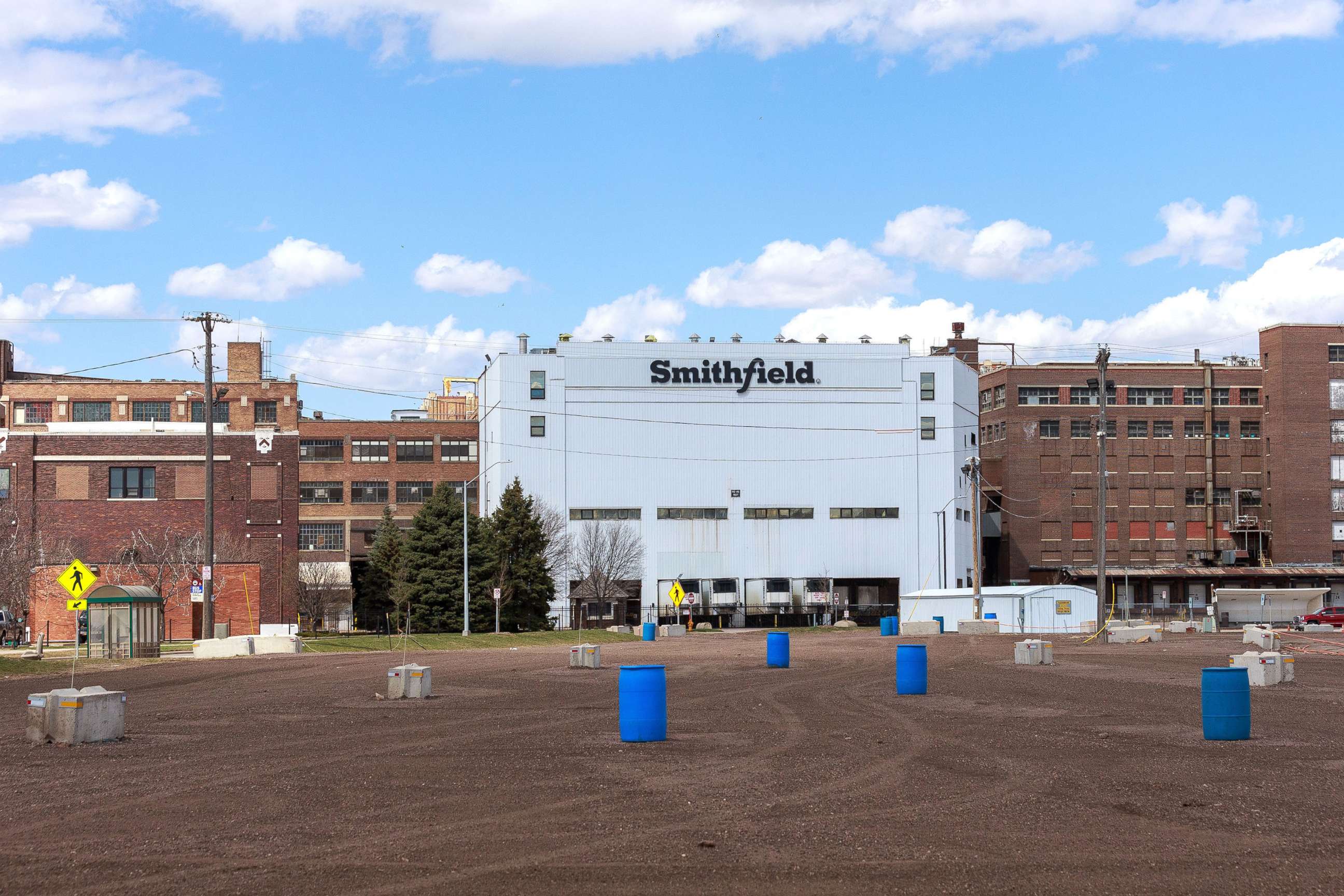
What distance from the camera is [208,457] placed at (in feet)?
177

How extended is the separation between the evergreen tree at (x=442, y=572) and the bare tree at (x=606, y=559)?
12.5 meters

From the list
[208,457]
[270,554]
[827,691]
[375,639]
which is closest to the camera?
[827,691]

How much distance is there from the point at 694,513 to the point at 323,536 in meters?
27.5

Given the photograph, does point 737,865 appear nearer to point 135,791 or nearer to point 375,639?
point 135,791

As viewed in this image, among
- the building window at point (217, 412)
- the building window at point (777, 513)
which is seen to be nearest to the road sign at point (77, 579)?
the building window at point (217, 412)

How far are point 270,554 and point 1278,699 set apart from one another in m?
61.8

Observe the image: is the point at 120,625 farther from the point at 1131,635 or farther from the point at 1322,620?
the point at 1322,620

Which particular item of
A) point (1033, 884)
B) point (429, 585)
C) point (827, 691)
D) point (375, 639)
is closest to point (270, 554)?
A: point (429, 585)

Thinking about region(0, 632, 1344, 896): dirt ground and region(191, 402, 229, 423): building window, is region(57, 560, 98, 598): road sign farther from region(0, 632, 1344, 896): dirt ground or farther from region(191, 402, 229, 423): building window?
region(191, 402, 229, 423): building window

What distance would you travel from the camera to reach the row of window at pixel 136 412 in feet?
331

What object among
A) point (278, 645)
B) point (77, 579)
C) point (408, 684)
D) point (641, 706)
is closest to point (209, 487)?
point (278, 645)

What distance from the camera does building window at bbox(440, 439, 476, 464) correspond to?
108 metres

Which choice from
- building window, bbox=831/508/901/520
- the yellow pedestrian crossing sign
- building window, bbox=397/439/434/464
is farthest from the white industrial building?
the yellow pedestrian crossing sign

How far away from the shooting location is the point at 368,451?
105750mm
